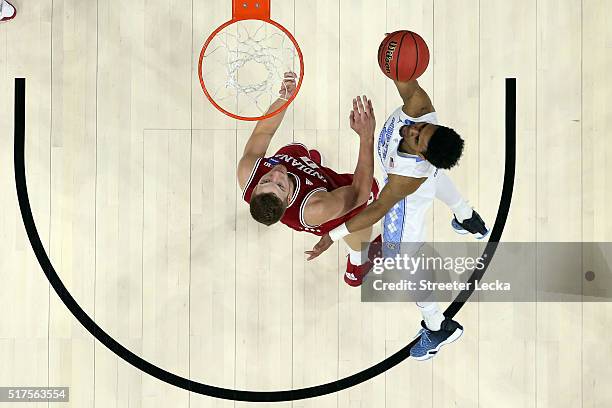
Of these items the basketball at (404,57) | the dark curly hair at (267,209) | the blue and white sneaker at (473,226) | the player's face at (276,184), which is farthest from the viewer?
the blue and white sneaker at (473,226)

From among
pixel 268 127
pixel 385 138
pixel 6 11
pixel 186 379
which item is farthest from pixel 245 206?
pixel 6 11

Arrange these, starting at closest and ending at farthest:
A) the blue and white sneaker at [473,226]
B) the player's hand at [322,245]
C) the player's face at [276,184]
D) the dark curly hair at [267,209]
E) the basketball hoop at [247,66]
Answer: the dark curly hair at [267,209]
the player's face at [276,184]
the player's hand at [322,245]
the basketball hoop at [247,66]
the blue and white sneaker at [473,226]

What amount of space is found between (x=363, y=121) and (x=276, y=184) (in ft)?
2.81

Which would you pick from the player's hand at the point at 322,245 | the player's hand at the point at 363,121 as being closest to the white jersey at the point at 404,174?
the player's hand at the point at 363,121

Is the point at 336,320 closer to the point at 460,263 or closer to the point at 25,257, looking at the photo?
the point at 460,263

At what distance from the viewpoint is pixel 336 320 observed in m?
3.92

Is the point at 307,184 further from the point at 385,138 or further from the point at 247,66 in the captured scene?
the point at 247,66

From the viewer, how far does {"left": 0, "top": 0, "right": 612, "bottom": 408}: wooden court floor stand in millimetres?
3875

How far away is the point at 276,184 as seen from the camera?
316 centimetres

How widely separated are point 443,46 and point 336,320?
1.90 metres

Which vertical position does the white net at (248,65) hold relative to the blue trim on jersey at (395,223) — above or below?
above

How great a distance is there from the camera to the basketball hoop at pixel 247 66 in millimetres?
3742

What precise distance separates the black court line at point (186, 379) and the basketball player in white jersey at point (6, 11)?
0.39 metres

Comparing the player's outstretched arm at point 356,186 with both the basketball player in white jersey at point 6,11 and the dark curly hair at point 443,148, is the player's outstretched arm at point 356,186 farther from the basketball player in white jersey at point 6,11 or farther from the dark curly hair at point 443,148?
the basketball player in white jersey at point 6,11
